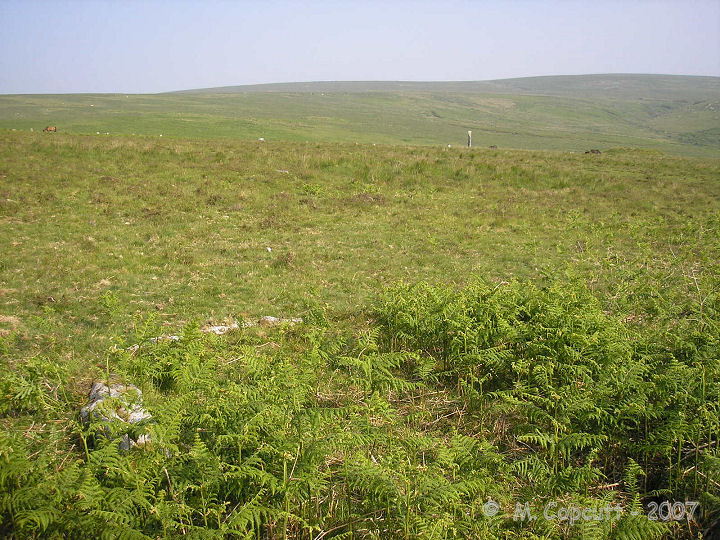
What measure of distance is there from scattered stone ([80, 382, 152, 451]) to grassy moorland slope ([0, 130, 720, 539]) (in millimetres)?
164

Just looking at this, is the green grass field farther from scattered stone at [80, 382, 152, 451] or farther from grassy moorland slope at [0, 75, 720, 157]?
grassy moorland slope at [0, 75, 720, 157]

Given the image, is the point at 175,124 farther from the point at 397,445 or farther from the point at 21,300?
the point at 397,445

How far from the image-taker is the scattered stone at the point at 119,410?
496 centimetres

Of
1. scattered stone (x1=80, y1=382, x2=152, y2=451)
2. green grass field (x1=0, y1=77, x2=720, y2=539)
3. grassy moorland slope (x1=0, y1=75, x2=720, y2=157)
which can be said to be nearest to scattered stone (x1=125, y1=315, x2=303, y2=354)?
green grass field (x1=0, y1=77, x2=720, y2=539)

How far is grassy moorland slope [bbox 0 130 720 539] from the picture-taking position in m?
4.34

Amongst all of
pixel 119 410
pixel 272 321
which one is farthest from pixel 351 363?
pixel 272 321

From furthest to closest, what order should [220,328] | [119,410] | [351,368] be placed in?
1. [220,328]
2. [351,368]
3. [119,410]

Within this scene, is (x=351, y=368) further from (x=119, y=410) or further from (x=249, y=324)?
(x=119, y=410)

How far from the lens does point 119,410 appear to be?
19.8 feet

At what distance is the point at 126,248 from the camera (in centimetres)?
1305

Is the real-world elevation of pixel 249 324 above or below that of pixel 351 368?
above

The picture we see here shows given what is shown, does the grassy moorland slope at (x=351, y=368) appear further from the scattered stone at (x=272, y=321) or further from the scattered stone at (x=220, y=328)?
the scattered stone at (x=272, y=321)

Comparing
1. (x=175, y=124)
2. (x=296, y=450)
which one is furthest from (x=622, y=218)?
(x=175, y=124)

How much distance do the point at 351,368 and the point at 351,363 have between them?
3.46 feet
